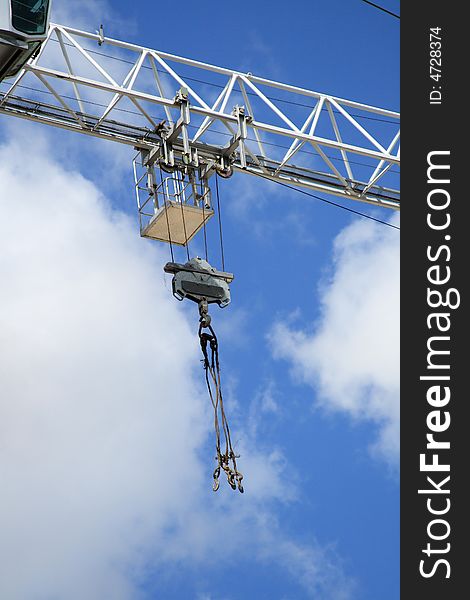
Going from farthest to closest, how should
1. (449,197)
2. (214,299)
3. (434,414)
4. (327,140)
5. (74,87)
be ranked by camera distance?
(327,140), (74,87), (214,299), (449,197), (434,414)

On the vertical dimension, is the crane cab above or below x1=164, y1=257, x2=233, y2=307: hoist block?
above

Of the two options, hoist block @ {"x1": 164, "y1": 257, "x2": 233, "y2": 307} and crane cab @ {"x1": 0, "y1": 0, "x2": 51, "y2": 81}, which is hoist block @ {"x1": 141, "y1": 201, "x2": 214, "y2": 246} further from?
crane cab @ {"x1": 0, "y1": 0, "x2": 51, "y2": 81}

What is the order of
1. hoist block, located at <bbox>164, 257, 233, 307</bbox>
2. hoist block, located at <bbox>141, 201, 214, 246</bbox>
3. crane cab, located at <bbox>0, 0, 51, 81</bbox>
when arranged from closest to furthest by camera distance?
crane cab, located at <bbox>0, 0, 51, 81</bbox> < hoist block, located at <bbox>164, 257, 233, 307</bbox> < hoist block, located at <bbox>141, 201, 214, 246</bbox>

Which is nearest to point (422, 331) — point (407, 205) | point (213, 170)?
point (407, 205)

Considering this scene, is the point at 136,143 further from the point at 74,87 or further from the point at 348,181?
the point at 348,181

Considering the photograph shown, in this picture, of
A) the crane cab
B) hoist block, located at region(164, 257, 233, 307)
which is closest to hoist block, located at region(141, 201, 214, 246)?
hoist block, located at region(164, 257, 233, 307)

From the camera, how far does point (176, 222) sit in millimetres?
20578

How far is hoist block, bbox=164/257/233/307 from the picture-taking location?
18203 mm

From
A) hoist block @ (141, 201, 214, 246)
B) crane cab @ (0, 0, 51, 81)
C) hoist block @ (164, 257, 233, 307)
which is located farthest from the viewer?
hoist block @ (141, 201, 214, 246)

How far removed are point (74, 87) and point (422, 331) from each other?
7717 millimetres

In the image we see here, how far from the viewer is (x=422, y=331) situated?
15.9 metres

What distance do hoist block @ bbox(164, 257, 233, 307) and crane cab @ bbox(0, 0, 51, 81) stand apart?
344 cm

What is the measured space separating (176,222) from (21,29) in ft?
14.8

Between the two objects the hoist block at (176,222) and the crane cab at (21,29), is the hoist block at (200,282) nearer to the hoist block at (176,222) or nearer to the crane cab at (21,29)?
the hoist block at (176,222)
